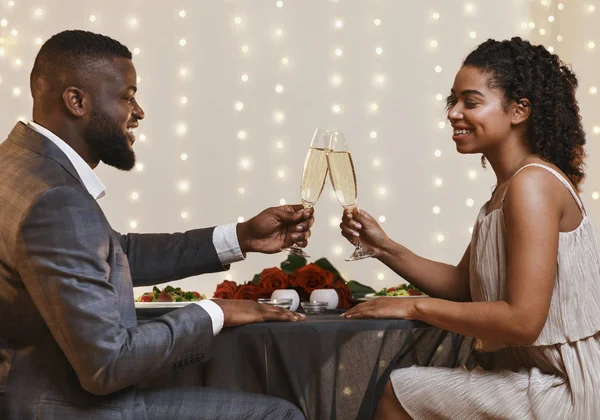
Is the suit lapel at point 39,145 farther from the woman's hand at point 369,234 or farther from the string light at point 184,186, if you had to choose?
the string light at point 184,186

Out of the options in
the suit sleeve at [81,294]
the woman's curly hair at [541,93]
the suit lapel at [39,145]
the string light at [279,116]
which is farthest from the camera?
the string light at [279,116]

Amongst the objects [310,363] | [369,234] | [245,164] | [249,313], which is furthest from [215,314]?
[245,164]

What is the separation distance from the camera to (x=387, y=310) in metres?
1.66

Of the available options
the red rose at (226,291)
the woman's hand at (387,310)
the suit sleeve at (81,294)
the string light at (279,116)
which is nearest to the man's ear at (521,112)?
the woman's hand at (387,310)

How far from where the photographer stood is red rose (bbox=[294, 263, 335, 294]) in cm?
198

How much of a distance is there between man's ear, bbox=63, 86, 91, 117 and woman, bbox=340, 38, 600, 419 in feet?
2.30

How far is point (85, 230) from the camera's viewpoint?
4.52 ft

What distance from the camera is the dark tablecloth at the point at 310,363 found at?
1.55 m

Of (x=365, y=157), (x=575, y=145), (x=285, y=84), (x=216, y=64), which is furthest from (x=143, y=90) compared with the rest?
(x=575, y=145)

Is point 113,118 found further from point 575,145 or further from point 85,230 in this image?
point 575,145

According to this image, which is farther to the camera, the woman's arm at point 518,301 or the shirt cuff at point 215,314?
the woman's arm at point 518,301

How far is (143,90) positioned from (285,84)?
2.63 ft

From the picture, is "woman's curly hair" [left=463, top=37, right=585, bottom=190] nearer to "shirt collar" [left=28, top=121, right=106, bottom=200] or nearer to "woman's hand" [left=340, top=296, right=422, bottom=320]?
"woman's hand" [left=340, top=296, right=422, bottom=320]

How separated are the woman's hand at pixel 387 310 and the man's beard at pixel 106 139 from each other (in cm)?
60
